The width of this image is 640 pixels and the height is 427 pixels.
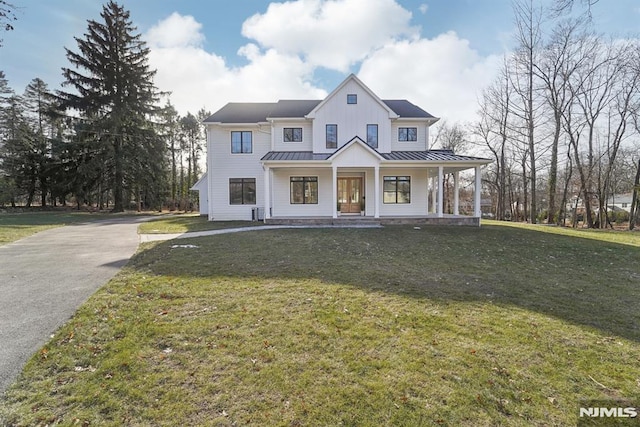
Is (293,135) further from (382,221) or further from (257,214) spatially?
(382,221)

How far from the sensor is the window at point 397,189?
17422 mm

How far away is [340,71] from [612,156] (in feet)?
70.9

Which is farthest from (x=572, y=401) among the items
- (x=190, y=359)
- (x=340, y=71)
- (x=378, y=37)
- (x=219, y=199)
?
(x=340, y=71)

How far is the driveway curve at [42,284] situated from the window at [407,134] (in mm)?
14776

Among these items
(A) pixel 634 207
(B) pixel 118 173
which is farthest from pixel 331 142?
(A) pixel 634 207

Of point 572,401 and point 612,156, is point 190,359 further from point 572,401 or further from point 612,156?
point 612,156

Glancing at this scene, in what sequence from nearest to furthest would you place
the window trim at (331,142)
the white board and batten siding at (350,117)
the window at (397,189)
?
the white board and batten siding at (350,117)
the window trim at (331,142)
the window at (397,189)

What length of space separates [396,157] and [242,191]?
916 cm

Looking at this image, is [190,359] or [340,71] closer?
[190,359]

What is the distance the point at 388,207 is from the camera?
1750cm

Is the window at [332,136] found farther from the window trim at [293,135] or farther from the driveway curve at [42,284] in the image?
the driveway curve at [42,284]

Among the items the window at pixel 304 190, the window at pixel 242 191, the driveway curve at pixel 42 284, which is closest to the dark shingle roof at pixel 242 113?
the window at pixel 242 191

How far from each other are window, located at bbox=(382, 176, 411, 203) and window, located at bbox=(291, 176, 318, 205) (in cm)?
403

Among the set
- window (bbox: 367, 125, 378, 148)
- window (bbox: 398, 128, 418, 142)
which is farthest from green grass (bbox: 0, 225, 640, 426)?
window (bbox: 398, 128, 418, 142)
